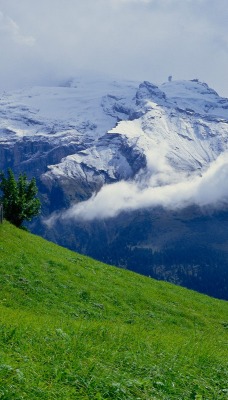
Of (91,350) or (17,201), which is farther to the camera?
(17,201)

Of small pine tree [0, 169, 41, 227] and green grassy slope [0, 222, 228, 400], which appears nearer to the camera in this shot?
green grassy slope [0, 222, 228, 400]

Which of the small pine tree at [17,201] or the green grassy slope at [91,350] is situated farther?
the small pine tree at [17,201]

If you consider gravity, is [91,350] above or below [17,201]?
above

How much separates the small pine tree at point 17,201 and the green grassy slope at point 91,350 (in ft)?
80.9

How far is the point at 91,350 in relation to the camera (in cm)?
1645

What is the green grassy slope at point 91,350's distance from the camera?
13218mm

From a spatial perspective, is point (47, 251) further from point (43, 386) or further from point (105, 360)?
point (43, 386)

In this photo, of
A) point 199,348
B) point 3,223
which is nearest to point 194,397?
point 199,348

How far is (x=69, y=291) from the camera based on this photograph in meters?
36.6

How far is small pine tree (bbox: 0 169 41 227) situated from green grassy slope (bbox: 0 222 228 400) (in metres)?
24.7

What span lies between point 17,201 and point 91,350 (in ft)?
159

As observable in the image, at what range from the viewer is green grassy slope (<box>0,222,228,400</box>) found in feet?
43.4

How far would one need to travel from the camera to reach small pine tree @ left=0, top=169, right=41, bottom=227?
6284 centimetres

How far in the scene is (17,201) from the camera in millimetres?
62906
